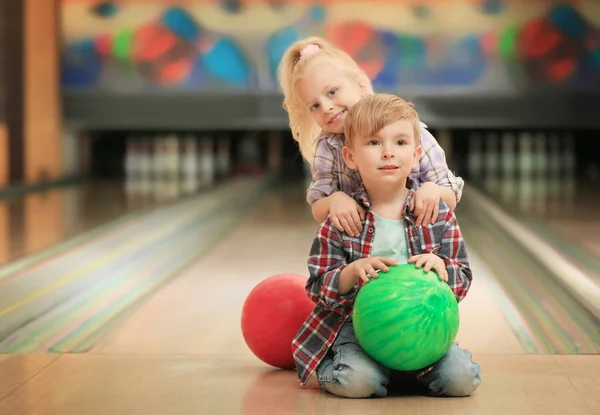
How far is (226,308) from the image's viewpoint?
392 cm

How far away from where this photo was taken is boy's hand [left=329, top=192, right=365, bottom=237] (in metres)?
2.42

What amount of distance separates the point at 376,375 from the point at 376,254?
0.94 feet

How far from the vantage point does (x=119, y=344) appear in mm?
3297

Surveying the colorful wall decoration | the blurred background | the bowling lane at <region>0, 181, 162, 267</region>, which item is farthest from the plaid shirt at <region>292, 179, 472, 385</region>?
the colorful wall decoration

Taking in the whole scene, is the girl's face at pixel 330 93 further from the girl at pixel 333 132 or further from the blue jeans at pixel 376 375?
the blue jeans at pixel 376 375

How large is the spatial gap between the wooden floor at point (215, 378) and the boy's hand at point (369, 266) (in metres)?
0.29

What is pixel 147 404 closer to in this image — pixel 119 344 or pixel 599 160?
pixel 119 344

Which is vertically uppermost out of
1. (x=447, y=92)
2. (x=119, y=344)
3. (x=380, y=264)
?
(x=447, y=92)

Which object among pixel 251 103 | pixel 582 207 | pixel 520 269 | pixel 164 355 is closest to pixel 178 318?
pixel 164 355

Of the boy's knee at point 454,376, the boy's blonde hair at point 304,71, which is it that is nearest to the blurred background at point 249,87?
the boy's blonde hair at point 304,71

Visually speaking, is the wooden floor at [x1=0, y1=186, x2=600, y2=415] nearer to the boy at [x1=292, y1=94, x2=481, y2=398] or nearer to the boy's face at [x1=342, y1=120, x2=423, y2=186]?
the boy at [x1=292, y1=94, x2=481, y2=398]

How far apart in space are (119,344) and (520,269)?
2.30 m

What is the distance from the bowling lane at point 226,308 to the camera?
3.25 metres

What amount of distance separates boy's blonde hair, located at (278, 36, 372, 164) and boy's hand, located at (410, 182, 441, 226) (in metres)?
0.39
